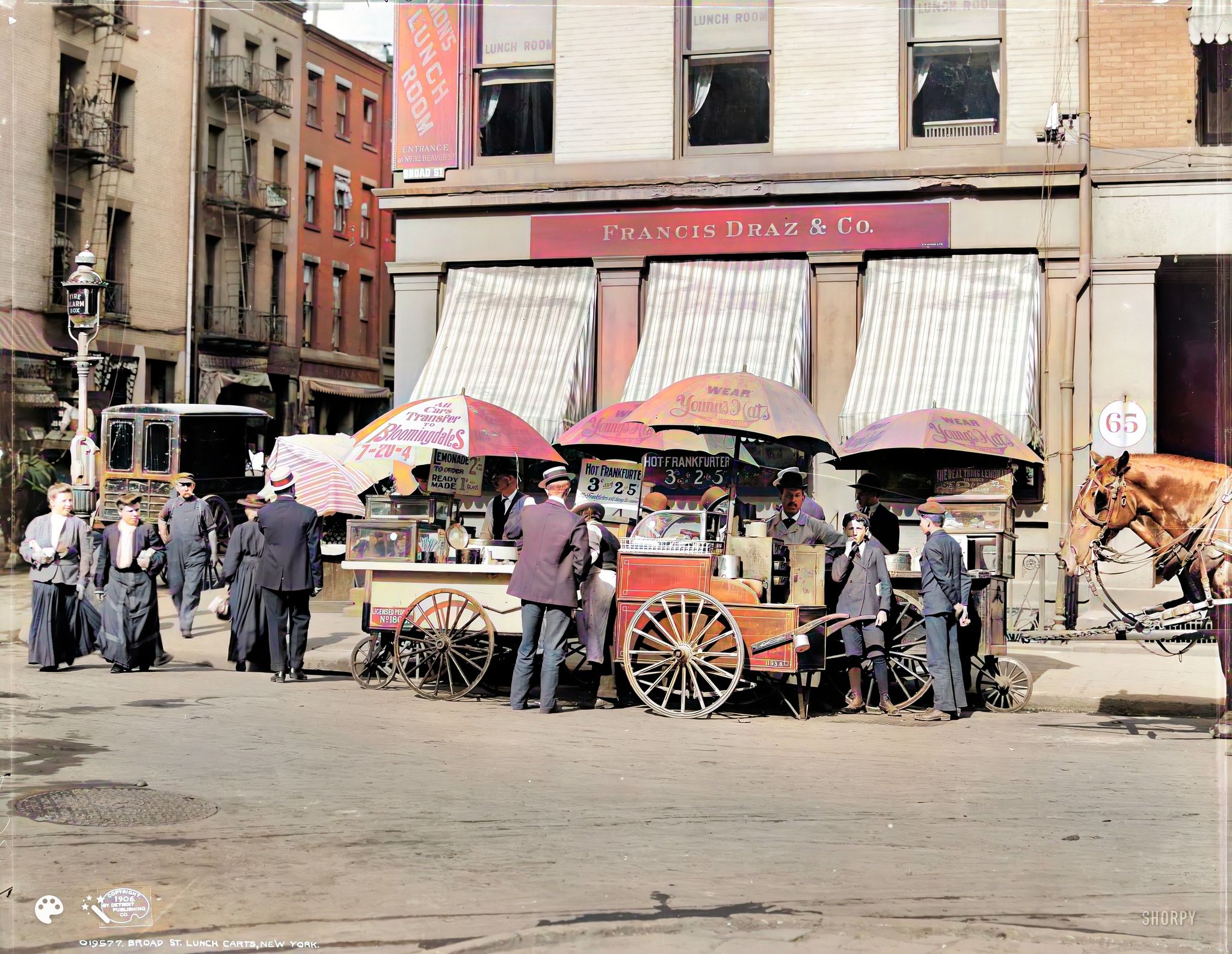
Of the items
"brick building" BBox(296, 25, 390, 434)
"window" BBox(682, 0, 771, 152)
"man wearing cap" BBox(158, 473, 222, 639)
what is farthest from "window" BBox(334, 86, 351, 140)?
"man wearing cap" BBox(158, 473, 222, 639)

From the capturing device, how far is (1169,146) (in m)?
17.5

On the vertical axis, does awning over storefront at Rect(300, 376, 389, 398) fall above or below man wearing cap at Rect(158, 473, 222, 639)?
above

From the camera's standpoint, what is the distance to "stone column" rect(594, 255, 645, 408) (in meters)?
19.4

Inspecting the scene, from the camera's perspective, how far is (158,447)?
82.6 feet

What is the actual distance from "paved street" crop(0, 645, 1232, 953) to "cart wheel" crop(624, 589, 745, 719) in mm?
357

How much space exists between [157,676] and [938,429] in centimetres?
815

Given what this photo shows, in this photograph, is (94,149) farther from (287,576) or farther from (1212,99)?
(1212,99)

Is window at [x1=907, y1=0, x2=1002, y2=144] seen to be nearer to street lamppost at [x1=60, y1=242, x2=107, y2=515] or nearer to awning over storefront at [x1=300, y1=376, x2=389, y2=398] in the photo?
street lamppost at [x1=60, y1=242, x2=107, y2=515]

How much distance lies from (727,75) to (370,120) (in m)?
27.8

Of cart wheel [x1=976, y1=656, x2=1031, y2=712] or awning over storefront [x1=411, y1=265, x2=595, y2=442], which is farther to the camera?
awning over storefront [x1=411, y1=265, x2=595, y2=442]

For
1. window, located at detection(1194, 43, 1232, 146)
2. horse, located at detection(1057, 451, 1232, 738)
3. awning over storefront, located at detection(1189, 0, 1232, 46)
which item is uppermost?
awning over storefront, located at detection(1189, 0, 1232, 46)

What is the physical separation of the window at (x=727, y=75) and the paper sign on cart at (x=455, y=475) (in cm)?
684

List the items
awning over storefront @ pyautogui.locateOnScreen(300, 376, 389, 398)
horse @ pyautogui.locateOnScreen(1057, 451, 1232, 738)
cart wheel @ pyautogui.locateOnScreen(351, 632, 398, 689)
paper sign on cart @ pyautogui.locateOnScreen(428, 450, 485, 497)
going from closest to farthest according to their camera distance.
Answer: horse @ pyautogui.locateOnScreen(1057, 451, 1232, 738) < cart wheel @ pyautogui.locateOnScreen(351, 632, 398, 689) < paper sign on cart @ pyautogui.locateOnScreen(428, 450, 485, 497) < awning over storefront @ pyautogui.locateOnScreen(300, 376, 389, 398)

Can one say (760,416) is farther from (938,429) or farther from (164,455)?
(164,455)
